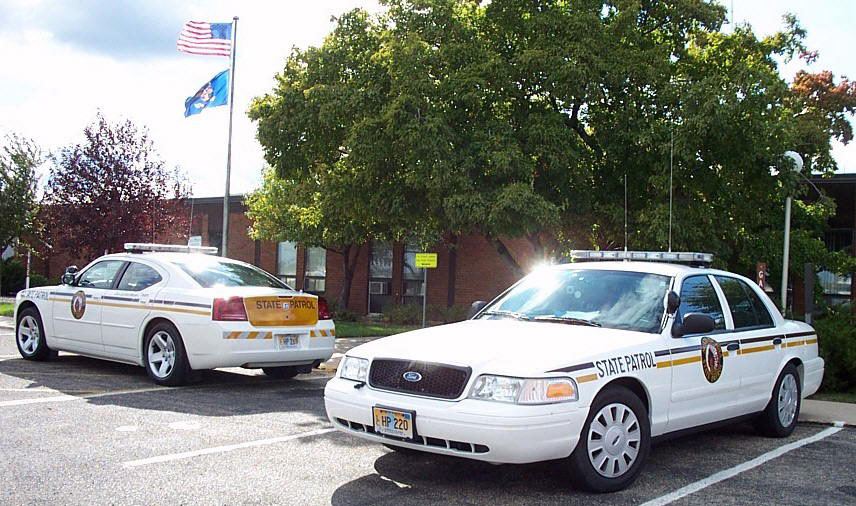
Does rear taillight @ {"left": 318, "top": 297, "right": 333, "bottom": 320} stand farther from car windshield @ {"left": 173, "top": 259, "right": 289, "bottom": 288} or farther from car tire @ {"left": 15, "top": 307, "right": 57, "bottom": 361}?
car tire @ {"left": 15, "top": 307, "right": 57, "bottom": 361}

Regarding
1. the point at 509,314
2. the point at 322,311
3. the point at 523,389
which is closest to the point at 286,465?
the point at 523,389

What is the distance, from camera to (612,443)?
17.5ft

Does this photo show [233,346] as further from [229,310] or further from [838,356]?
[838,356]

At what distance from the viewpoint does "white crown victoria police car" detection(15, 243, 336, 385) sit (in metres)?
8.97

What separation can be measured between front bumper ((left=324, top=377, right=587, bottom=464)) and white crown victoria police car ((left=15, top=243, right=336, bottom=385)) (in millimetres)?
4166

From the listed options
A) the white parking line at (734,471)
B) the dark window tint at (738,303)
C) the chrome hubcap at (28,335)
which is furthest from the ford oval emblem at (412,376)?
the chrome hubcap at (28,335)

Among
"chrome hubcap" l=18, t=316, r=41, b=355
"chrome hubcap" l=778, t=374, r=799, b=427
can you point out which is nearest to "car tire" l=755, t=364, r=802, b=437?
"chrome hubcap" l=778, t=374, r=799, b=427

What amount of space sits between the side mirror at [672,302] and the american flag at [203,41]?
17.4 meters

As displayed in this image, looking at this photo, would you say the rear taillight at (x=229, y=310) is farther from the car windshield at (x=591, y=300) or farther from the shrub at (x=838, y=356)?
the shrub at (x=838, y=356)

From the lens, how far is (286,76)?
59.6ft

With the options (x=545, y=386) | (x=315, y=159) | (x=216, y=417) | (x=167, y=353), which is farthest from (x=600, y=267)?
(x=315, y=159)

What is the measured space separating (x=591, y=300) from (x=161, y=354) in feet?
17.3

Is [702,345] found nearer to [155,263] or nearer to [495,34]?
[155,263]

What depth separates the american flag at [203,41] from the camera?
21.0 meters
